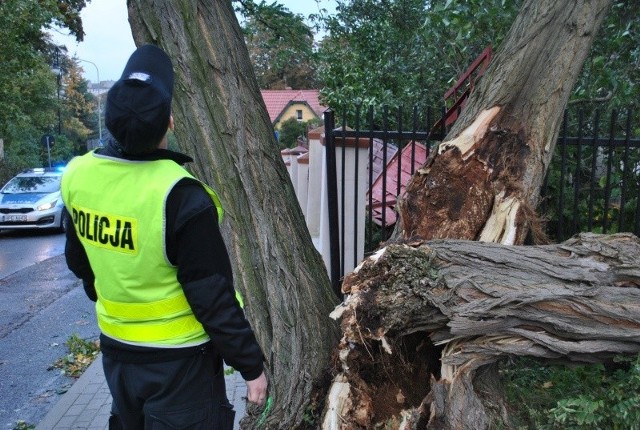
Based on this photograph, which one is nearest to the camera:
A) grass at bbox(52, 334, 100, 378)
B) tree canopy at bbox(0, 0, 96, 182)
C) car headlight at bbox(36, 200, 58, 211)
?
grass at bbox(52, 334, 100, 378)

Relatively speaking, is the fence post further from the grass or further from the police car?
the police car

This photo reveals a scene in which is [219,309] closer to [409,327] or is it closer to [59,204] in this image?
[409,327]

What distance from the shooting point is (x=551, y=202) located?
238 inches

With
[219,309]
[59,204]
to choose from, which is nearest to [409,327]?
[219,309]

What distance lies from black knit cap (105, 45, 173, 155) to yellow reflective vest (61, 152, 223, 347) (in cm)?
9

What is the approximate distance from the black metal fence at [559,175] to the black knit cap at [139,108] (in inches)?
94.2

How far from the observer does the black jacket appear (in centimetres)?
215

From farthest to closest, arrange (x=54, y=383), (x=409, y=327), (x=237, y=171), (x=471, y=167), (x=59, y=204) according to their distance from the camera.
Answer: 1. (x=59, y=204)
2. (x=54, y=383)
3. (x=471, y=167)
4. (x=237, y=171)
5. (x=409, y=327)

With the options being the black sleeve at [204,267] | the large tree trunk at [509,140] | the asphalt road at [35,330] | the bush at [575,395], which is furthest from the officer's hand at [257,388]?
the asphalt road at [35,330]

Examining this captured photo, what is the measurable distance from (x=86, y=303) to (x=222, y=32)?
664 cm

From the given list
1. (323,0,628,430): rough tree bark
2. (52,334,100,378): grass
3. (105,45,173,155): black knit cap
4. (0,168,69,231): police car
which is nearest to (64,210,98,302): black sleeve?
(105,45,173,155): black knit cap

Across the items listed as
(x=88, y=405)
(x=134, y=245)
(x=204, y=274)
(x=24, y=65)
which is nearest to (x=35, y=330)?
(x=88, y=405)

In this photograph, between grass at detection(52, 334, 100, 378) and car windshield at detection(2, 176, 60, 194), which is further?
car windshield at detection(2, 176, 60, 194)

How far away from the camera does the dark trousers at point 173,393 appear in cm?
229
